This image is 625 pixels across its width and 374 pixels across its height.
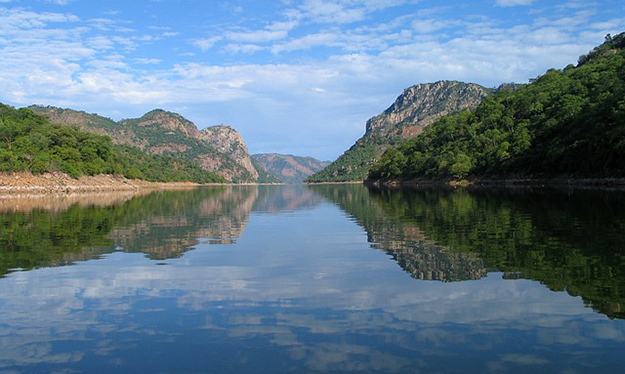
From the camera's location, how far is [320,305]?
11211mm

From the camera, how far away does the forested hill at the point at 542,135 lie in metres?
88.8

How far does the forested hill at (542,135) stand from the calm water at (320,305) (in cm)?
7422

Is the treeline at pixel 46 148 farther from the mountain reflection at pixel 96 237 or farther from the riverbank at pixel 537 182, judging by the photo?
the riverbank at pixel 537 182

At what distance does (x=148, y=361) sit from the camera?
7922mm

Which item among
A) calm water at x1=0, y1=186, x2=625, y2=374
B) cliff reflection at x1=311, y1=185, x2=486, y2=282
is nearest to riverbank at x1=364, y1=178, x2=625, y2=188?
cliff reflection at x1=311, y1=185, x2=486, y2=282

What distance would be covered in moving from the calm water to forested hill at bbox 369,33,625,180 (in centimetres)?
7422

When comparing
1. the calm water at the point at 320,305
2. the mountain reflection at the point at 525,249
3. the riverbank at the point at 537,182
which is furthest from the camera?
the riverbank at the point at 537,182

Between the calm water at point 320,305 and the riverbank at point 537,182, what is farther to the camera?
the riverbank at point 537,182

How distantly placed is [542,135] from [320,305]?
125646 millimetres

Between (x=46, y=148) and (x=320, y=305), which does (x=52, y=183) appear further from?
(x=320, y=305)

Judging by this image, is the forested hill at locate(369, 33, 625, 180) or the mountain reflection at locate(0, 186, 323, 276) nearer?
the mountain reflection at locate(0, 186, 323, 276)

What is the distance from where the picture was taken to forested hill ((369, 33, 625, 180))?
88.8m

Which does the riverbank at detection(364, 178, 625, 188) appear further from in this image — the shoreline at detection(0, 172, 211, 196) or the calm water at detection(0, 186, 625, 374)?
the shoreline at detection(0, 172, 211, 196)

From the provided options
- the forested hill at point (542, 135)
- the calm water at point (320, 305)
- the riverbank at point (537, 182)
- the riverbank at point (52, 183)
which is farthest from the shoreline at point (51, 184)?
the forested hill at point (542, 135)
